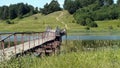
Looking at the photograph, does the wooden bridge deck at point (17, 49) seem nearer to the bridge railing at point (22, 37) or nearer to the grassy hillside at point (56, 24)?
the bridge railing at point (22, 37)

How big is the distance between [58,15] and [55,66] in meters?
178

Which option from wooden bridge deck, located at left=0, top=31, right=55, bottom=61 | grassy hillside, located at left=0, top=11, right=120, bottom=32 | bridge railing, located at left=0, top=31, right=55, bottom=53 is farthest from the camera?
grassy hillside, located at left=0, top=11, right=120, bottom=32

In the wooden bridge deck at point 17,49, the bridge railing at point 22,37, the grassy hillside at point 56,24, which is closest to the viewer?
the wooden bridge deck at point 17,49

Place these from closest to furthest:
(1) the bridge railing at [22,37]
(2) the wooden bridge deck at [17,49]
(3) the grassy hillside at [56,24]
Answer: (2) the wooden bridge deck at [17,49] < (1) the bridge railing at [22,37] < (3) the grassy hillside at [56,24]

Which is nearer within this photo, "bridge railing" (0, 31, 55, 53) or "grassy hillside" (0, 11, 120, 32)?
"bridge railing" (0, 31, 55, 53)

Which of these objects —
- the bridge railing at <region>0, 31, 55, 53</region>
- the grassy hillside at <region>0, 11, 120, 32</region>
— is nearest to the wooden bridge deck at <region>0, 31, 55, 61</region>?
the bridge railing at <region>0, 31, 55, 53</region>

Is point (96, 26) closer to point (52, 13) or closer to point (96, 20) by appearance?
point (96, 20)

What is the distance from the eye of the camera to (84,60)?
12.8 metres

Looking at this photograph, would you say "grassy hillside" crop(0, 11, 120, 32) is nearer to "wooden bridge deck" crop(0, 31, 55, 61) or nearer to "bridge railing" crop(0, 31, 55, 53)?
"bridge railing" crop(0, 31, 55, 53)

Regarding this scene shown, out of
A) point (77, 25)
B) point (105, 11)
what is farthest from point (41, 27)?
point (105, 11)

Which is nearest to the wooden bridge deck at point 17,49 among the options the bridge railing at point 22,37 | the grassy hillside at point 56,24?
the bridge railing at point 22,37

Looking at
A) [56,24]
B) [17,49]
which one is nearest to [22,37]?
[17,49]

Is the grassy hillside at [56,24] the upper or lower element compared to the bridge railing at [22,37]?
lower

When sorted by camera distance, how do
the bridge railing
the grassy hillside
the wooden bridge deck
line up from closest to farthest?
the wooden bridge deck < the bridge railing < the grassy hillside
